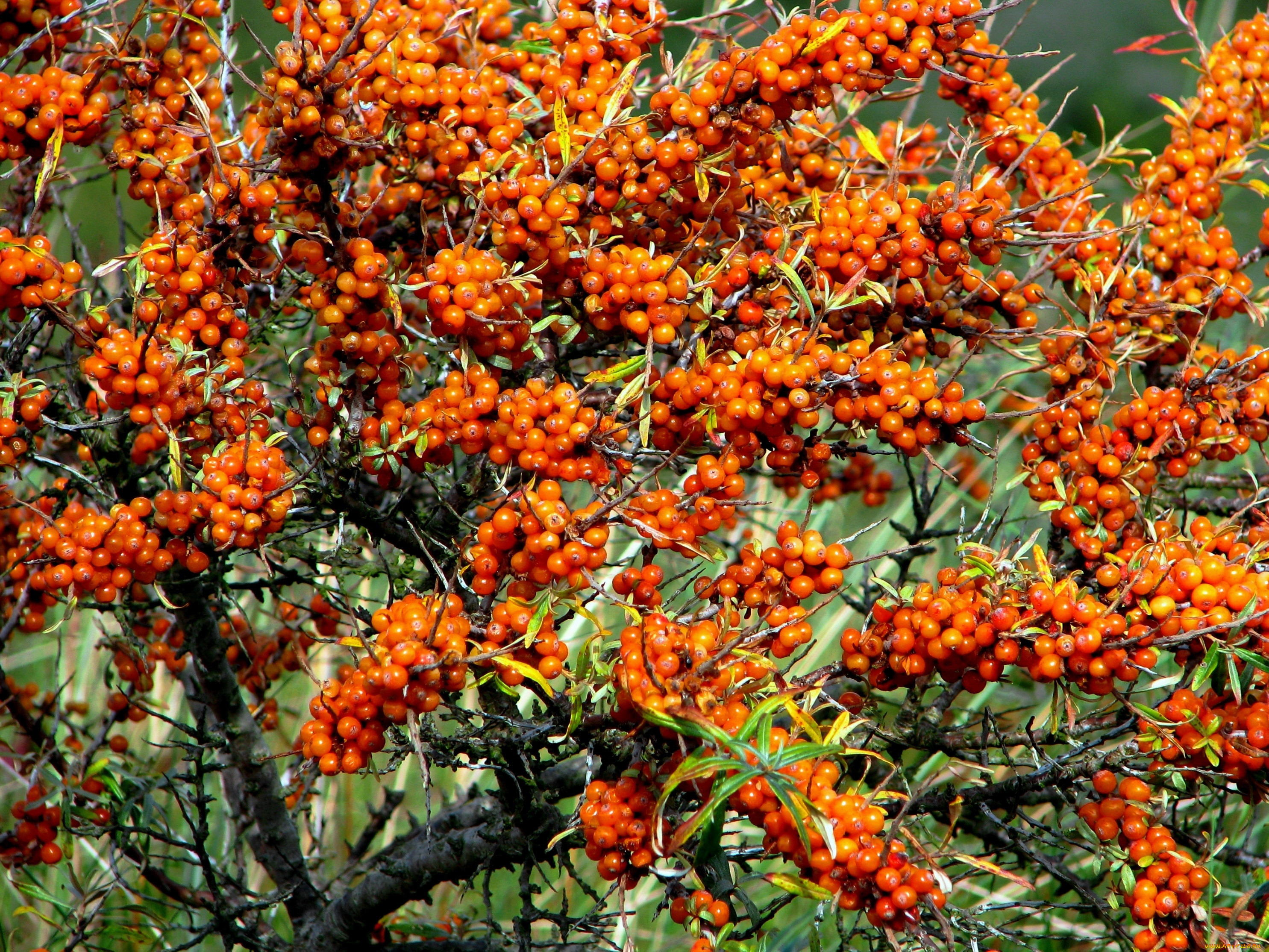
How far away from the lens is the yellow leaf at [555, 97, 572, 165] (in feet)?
2.74

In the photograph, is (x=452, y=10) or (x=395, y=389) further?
(x=452, y=10)

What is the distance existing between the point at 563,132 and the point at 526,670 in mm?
407

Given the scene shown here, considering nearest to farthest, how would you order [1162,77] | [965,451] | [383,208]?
[383,208]
[965,451]
[1162,77]

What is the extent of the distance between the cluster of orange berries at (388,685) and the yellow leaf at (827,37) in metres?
0.49

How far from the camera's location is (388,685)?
749mm

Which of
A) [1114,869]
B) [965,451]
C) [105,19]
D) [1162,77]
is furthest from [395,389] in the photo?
[1162,77]

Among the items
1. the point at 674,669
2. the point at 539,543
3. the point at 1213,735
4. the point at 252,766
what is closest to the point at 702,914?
the point at 674,669

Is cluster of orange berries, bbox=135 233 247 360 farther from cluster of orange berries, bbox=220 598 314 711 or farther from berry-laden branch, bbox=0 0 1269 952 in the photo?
cluster of orange berries, bbox=220 598 314 711

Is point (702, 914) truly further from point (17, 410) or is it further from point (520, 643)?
point (17, 410)

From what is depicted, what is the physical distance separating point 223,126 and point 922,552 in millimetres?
951

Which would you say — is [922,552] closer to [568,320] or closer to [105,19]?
[568,320]

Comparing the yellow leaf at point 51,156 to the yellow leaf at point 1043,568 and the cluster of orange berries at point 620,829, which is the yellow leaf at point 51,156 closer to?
the cluster of orange berries at point 620,829

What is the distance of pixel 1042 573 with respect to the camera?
80 cm

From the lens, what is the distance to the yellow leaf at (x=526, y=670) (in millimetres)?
760
